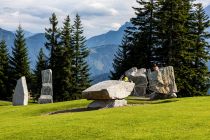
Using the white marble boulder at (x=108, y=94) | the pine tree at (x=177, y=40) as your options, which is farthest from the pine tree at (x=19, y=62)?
the white marble boulder at (x=108, y=94)

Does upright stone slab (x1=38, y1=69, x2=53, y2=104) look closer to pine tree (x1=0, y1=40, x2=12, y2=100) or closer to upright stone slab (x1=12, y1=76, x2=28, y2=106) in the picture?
upright stone slab (x1=12, y1=76, x2=28, y2=106)

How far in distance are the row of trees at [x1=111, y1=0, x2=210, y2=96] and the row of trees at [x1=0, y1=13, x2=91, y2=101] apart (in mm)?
12549

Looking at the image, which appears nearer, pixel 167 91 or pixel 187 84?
pixel 167 91

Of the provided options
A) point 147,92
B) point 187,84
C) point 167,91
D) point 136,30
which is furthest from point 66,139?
point 136,30

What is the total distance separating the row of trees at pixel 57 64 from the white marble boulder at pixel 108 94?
41189mm

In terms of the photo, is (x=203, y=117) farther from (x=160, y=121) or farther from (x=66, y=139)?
(x=66, y=139)

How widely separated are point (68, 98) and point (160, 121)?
52.4 metres

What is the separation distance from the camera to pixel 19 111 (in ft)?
111

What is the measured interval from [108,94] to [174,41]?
29.7 m

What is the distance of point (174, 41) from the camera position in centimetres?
5819

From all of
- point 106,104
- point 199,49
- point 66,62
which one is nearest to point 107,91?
point 106,104

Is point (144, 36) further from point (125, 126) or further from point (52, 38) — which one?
point (125, 126)

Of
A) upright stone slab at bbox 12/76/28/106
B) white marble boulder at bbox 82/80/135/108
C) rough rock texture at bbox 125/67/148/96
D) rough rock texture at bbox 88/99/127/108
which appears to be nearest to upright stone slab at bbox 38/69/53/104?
upright stone slab at bbox 12/76/28/106

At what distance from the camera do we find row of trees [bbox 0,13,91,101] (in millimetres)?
73562
